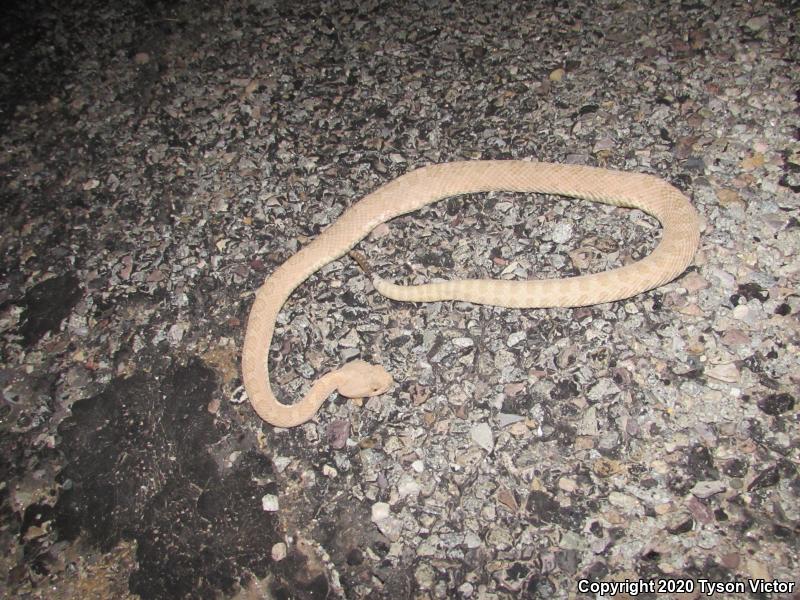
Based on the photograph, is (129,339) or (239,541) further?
(129,339)

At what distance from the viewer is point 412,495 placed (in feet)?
8.49

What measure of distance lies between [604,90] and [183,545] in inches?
158

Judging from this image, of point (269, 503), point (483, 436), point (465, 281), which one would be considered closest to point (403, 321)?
point (465, 281)

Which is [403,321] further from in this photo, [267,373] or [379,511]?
[379,511]

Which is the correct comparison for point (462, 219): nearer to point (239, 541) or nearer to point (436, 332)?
point (436, 332)

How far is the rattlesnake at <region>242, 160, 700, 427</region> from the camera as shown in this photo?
2881 mm

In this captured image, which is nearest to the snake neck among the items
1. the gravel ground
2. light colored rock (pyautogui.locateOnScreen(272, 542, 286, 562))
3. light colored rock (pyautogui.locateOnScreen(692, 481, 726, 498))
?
the gravel ground

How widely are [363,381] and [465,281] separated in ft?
2.75

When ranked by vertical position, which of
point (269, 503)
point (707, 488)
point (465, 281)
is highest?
point (465, 281)

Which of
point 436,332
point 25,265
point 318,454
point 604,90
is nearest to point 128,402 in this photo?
point 318,454

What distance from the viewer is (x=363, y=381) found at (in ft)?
9.27

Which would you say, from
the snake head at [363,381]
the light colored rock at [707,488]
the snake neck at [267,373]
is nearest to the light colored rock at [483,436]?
the snake head at [363,381]

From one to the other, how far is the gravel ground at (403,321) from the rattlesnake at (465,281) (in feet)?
0.35

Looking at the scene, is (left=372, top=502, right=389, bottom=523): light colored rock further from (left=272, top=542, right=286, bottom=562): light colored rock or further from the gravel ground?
(left=272, top=542, right=286, bottom=562): light colored rock
